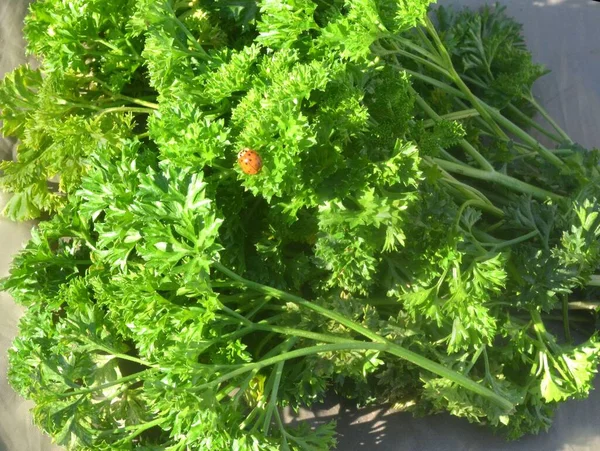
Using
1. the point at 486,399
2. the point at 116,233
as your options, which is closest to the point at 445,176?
the point at 486,399

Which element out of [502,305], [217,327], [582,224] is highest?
[582,224]

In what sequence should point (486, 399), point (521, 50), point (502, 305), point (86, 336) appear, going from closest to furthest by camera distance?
point (86, 336), point (486, 399), point (502, 305), point (521, 50)

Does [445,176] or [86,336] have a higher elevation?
[445,176]

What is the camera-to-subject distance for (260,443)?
1.35m

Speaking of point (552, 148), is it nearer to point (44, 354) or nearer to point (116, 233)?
point (116, 233)

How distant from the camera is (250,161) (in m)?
1.30

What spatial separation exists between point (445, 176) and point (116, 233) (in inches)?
32.8

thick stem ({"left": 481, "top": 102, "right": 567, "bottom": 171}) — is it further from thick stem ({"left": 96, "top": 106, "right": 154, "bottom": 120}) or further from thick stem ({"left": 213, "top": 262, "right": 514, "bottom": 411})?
thick stem ({"left": 96, "top": 106, "right": 154, "bottom": 120})

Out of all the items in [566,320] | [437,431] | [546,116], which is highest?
[546,116]

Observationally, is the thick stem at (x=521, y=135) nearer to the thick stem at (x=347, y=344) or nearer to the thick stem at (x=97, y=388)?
the thick stem at (x=347, y=344)

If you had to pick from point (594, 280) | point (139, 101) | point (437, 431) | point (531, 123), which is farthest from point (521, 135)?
point (139, 101)

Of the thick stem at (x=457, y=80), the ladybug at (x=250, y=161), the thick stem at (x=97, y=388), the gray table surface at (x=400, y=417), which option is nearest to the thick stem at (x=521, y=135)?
the thick stem at (x=457, y=80)

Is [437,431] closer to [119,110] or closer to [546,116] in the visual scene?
[546,116]

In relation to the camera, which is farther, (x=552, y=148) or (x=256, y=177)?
(x=552, y=148)
